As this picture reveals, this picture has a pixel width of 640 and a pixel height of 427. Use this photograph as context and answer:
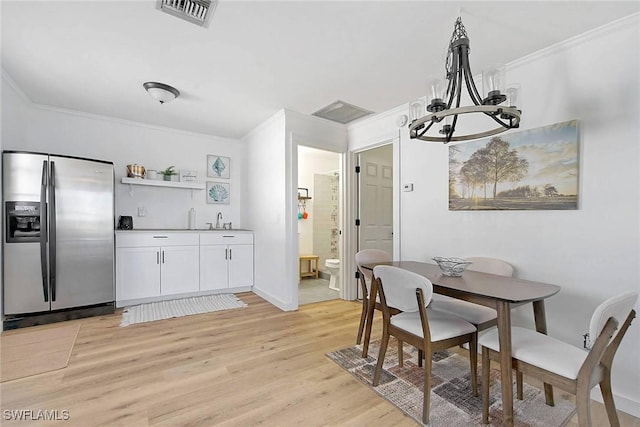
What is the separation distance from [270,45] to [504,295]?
2.31m

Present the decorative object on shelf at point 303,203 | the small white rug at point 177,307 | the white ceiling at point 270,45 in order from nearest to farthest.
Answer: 1. the white ceiling at point 270,45
2. the small white rug at point 177,307
3. the decorative object on shelf at point 303,203

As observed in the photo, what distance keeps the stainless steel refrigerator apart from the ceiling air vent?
2330 millimetres

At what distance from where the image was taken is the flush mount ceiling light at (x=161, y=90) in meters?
2.96

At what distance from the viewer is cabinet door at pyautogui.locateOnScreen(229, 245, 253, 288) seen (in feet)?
14.7

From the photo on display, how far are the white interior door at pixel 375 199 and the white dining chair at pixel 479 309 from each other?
1765 millimetres

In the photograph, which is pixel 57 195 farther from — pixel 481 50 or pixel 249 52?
pixel 481 50

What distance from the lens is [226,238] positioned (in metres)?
4.46

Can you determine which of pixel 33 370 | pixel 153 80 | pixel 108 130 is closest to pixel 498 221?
pixel 153 80

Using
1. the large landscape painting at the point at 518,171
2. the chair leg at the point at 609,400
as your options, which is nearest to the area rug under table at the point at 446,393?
the chair leg at the point at 609,400

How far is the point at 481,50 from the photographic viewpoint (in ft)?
7.64

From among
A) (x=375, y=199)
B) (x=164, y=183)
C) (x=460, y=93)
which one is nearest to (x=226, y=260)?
(x=164, y=183)

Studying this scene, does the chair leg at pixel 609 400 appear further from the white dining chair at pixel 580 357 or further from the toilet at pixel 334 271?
the toilet at pixel 334 271

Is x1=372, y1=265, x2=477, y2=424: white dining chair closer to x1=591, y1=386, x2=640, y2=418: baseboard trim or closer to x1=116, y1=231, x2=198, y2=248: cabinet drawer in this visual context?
x1=591, y1=386, x2=640, y2=418: baseboard trim

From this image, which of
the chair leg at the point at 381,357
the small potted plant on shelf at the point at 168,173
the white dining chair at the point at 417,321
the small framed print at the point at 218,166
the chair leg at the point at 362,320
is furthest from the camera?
the small framed print at the point at 218,166
